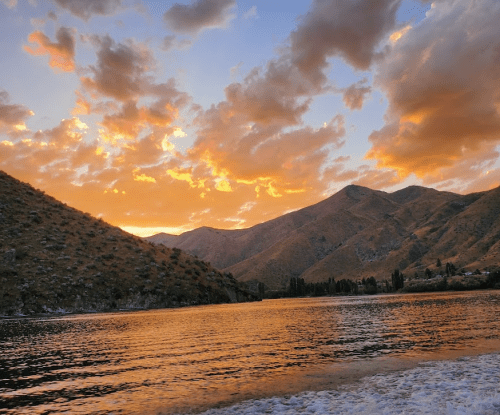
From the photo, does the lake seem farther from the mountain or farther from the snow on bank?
the mountain

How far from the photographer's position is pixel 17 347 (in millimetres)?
35531

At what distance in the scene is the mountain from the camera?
265 feet

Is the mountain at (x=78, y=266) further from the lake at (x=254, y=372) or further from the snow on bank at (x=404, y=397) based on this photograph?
the snow on bank at (x=404, y=397)

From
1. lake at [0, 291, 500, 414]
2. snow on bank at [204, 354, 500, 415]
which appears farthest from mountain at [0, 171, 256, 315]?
snow on bank at [204, 354, 500, 415]

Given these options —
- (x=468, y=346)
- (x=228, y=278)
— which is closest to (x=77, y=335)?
(x=468, y=346)

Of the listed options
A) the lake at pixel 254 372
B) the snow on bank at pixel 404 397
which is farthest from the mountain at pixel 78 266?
the snow on bank at pixel 404 397

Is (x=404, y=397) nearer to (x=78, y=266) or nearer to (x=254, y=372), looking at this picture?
(x=254, y=372)

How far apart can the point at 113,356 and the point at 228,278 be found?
362 ft

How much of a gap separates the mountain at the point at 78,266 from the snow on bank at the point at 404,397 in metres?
75.0

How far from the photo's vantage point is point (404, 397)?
667 inches

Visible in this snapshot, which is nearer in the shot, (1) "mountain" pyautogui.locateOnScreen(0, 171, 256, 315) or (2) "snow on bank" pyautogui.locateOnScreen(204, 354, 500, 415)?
(2) "snow on bank" pyautogui.locateOnScreen(204, 354, 500, 415)

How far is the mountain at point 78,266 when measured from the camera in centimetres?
8088

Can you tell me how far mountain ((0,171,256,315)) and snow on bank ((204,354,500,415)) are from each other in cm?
7500

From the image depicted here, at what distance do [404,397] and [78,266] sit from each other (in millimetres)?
87532
